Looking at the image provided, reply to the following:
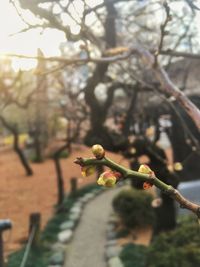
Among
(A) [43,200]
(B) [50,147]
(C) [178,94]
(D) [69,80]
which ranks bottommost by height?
(B) [50,147]

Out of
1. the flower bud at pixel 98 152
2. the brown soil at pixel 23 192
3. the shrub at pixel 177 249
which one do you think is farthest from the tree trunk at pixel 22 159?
the flower bud at pixel 98 152

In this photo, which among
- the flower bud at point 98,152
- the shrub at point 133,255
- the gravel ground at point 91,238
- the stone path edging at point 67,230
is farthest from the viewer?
the gravel ground at point 91,238

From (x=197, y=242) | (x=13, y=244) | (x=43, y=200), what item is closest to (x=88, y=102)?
(x=197, y=242)

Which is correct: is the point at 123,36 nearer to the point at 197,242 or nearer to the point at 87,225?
the point at 87,225

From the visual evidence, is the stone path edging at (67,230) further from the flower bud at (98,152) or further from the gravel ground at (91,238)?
the flower bud at (98,152)

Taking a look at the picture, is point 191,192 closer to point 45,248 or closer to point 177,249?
point 45,248

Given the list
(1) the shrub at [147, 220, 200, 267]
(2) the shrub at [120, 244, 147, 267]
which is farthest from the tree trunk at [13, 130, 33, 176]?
(1) the shrub at [147, 220, 200, 267]
